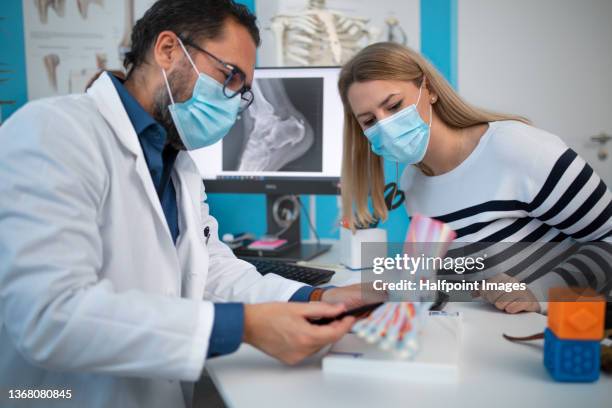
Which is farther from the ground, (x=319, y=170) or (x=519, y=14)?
(x=519, y=14)

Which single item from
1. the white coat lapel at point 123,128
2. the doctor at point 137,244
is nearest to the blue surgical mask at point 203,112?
the doctor at point 137,244

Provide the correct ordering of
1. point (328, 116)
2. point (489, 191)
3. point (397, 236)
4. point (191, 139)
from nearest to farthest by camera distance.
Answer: point (191, 139)
point (489, 191)
point (328, 116)
point (397, 236)

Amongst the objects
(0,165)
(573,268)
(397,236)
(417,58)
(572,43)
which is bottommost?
(397,236)

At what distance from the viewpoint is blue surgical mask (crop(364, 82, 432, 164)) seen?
1441 millimetres

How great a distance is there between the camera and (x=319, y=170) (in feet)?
5.85

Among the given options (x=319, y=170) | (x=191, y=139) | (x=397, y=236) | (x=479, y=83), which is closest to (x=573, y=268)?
(x=319, y=170)

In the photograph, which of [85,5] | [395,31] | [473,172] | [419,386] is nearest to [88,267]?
[419,386]

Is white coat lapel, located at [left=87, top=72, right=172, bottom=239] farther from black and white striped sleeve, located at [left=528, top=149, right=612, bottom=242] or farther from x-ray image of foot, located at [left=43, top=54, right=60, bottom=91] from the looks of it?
x-ray image of foot, located at [left=43, top=54, right=60, bottom=91]

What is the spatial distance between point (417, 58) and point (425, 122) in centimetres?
19

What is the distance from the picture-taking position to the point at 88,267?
77 cm

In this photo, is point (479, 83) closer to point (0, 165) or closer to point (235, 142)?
point (235, 142)

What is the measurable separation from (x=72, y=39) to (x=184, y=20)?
5.05 ft

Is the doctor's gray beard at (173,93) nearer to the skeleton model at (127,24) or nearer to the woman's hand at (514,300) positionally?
the woman's hand at (514,300)

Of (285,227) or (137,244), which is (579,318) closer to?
(137,244)
